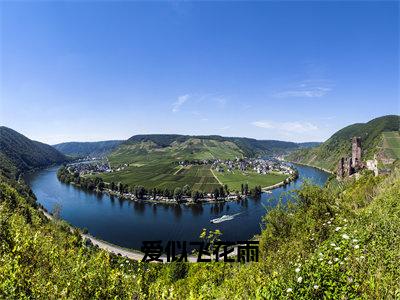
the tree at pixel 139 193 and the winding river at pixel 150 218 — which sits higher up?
the tree at pixel 139 193

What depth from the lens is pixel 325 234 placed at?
1850 cm

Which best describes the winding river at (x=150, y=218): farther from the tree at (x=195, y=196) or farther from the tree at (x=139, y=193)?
the tree at (x=195, y=196)

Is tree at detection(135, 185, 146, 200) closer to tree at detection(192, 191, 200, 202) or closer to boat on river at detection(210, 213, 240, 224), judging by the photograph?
tree at detection(192, 191, 200, 202)

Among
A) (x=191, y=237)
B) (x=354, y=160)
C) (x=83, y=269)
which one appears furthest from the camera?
(x=354, y=160)

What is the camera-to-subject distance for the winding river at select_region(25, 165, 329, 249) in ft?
376

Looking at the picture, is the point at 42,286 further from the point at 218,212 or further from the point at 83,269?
the point at 218,212

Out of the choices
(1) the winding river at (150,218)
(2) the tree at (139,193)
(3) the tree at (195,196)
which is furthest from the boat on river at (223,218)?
→ (2) the tree at (139,193)

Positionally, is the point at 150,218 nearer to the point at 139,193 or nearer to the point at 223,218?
the point at 223,218

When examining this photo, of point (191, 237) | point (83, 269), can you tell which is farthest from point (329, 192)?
point (191, 237)

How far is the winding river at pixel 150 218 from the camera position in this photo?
114 m

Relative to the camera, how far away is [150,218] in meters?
140

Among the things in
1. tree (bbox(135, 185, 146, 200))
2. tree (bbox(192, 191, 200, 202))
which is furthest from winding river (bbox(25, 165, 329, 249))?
tree (bbox(192, 191, 200, 202))

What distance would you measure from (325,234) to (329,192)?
22.1 ft

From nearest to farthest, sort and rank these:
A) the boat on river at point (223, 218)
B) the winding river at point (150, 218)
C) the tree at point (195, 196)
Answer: the winding river at point (150, 218) → the boat on river at point (223, 218) → the tree at point (195, 196)
